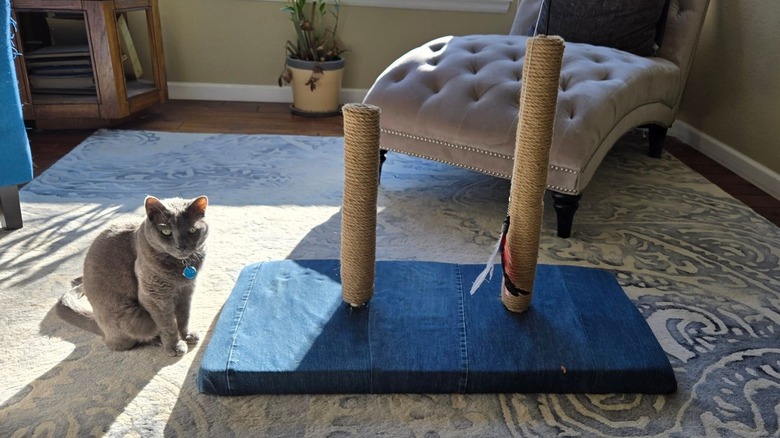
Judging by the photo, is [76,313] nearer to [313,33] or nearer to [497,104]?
[497,104]

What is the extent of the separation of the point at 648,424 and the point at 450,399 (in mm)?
366

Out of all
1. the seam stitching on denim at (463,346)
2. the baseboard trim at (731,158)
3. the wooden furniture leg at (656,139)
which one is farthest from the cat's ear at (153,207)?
the baseboard trim at (731,158)

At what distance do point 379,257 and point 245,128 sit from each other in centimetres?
143

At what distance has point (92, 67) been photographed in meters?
2.45

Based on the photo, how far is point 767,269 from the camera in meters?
1.62

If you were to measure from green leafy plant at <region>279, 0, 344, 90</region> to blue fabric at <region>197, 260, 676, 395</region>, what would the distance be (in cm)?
188

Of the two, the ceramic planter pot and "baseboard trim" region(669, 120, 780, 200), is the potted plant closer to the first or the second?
the ceramic planter pot

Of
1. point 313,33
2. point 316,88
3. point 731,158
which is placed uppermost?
point 313,33

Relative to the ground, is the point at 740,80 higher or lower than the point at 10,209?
higher

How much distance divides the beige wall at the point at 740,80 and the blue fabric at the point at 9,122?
267 cm

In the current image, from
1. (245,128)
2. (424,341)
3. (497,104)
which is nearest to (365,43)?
(245,128)

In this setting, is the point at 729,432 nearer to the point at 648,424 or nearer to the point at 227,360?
the point at 648,424

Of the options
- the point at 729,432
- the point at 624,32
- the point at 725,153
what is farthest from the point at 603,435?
the point at 725,153

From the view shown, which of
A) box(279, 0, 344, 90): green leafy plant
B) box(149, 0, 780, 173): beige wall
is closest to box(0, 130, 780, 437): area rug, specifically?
box(149, 0, 780, 173): beige wall
